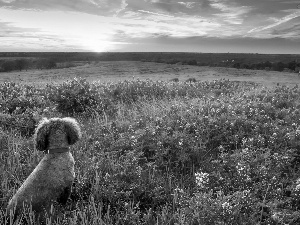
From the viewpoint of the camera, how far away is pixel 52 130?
4.76 m

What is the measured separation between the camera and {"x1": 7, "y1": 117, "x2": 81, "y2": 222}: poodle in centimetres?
447

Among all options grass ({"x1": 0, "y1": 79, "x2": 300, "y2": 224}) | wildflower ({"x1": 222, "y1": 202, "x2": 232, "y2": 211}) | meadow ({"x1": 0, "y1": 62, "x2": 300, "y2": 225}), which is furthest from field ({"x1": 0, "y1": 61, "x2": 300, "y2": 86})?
wildflower ({"x1": 222, "y1": 202, "x2": 232, "y2": 211})

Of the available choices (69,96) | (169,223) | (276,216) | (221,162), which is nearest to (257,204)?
(276,216)

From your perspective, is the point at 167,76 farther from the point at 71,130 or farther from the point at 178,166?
the point at 71,130

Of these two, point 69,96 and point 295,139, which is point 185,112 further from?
point 69,96

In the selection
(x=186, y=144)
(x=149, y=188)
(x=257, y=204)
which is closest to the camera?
(x=257, y=204)

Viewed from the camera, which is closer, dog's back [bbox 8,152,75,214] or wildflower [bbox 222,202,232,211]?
dog's back [bbox 8,152,75,214]

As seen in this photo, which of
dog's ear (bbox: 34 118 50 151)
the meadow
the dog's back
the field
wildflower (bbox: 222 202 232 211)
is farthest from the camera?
the field

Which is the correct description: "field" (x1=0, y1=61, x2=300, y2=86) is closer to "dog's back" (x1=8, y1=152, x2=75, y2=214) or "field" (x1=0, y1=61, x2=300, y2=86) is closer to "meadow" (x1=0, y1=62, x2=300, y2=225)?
"meadow" (x1=0, y1=62, x2=300, y2=225)

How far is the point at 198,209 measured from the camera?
4.73 metres

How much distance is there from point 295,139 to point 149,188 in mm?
3898

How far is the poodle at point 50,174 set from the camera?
447 cm

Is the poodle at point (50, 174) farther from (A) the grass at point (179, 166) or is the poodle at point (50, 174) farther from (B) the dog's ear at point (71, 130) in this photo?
(A) the grass at point (179, 166)

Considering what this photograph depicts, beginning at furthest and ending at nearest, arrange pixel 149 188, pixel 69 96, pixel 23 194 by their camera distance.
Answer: pixel 69 96 → pixel 149 188 → pixel 23 194
